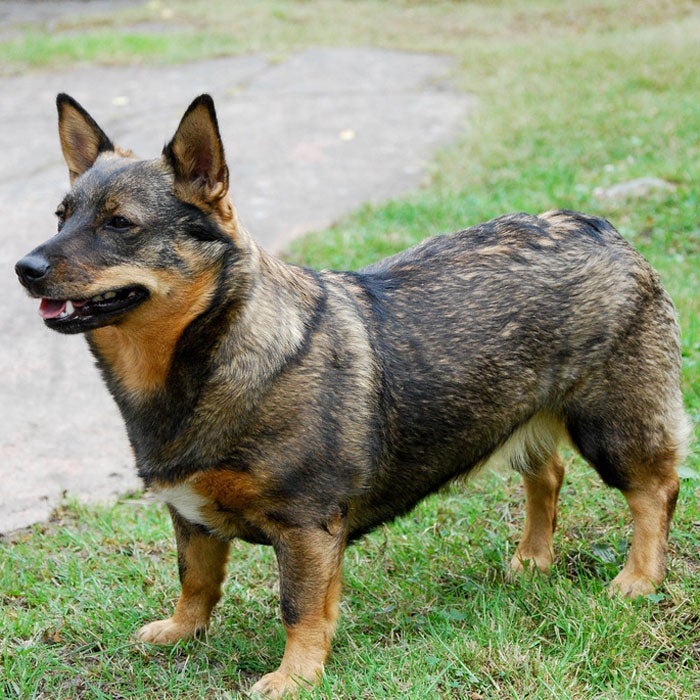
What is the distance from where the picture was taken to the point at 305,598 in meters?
3.54

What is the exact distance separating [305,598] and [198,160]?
166 centimetres

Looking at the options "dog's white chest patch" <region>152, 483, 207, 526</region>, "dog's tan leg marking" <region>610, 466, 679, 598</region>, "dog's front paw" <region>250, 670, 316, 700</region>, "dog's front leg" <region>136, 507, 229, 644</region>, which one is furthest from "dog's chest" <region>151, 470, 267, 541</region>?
"dog's tan leg marking" <region>610, 466, 679, 598</region>

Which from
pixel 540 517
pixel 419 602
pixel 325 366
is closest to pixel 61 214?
pixel 325 366

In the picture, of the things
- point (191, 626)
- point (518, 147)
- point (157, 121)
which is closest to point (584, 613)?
point (191, 626)

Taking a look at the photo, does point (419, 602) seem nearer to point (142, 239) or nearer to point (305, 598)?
point (305, 598)

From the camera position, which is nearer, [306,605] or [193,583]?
[306,605]

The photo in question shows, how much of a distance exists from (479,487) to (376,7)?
49.9ft

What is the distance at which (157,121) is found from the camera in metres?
11.2

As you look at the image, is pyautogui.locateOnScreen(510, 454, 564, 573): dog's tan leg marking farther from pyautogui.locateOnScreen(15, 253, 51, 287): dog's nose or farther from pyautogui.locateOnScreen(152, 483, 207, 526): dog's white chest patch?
pyautogui.locateOnScreen(15, 253, 51, 287): dog's nose

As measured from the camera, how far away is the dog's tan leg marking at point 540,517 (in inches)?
168

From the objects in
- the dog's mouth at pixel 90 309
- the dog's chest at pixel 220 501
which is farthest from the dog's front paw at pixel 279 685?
the dog's mouth at pixel 90 309

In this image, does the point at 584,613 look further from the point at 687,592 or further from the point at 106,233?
the point at 106,233

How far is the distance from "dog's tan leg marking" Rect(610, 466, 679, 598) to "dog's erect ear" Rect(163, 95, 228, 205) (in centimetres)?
218

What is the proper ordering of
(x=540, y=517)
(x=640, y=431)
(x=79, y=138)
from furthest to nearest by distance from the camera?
(x=540, y=517), (x=640, y=431), (x=79, y=138)
